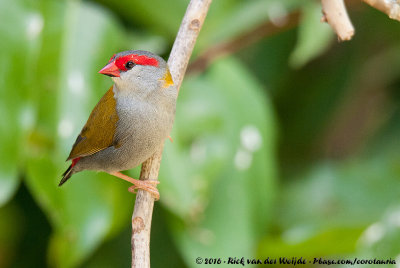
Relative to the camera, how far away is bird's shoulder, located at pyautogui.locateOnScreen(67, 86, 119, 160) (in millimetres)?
2820

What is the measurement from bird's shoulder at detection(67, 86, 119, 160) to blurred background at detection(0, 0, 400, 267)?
525 millimetres

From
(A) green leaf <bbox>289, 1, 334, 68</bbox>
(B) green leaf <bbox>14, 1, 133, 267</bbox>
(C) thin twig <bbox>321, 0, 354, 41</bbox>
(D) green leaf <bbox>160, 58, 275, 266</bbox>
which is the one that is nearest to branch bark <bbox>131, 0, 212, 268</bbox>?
(C) thin twig <bbox>321, 0, 354, 41</bbox>

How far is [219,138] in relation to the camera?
142 inches

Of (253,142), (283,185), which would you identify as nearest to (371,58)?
(283,185)

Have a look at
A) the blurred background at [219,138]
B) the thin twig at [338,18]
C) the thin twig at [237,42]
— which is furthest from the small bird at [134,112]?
the thin twig at [237,42]

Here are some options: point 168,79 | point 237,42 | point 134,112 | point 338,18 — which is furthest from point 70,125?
point 338,18

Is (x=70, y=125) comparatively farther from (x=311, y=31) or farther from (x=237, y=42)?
(x=311, y=31)

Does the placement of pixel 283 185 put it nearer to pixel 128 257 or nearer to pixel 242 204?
pixel 242 204

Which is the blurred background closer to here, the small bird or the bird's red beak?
the small bird

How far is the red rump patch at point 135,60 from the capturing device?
2662 mm

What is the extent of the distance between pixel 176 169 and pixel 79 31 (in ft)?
3.51

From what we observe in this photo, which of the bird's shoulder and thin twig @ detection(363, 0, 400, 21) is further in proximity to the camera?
the bird's shoulder

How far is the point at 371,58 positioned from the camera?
16.6ft

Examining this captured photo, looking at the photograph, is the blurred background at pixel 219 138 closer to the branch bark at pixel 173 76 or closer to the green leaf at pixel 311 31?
the green leaf at pixel 311 31
